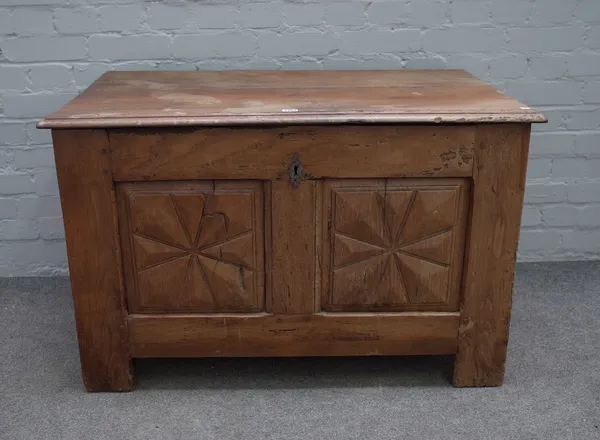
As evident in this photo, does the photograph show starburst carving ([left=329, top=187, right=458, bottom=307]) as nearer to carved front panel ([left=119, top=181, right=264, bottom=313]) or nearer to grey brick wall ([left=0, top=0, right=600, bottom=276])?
carved front panel ([left=119, top=181, right=264, bottom=313])

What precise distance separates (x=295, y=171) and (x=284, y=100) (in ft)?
0.71

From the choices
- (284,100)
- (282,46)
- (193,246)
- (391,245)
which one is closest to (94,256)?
(193,246)

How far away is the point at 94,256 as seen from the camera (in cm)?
178

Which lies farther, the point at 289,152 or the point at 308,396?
the point at 308,396

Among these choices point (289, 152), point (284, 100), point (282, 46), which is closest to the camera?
point (289, 152)

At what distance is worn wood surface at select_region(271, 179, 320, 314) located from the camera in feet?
A: 5.71

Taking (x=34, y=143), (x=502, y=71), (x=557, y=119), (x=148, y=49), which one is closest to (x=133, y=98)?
(x=148, y=49)

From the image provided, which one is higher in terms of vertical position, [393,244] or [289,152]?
[289,152]

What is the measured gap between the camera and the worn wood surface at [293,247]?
1740 mm

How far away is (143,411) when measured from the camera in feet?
6.01

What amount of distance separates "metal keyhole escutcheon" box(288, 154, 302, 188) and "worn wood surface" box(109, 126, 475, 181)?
1 centimetres

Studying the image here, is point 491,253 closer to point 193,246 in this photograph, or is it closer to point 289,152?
point 289,152

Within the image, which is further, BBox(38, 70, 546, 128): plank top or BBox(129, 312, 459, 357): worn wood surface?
BBox(129, 312, 459, 357): worn wood surface

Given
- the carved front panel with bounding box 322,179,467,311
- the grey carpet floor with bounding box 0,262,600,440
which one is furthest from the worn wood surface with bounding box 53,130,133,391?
the carved front panel with bounding box 322,179,467,311
